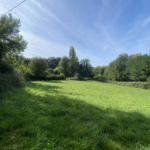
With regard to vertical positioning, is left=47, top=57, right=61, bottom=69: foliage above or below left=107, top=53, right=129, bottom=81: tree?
above

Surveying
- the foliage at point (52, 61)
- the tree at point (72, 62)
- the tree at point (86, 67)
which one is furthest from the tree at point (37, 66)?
the foliage at point (52, 61)

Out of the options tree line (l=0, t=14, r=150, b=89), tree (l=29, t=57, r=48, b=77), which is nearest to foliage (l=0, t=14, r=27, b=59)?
tree line (l=0, t=14, r=150, b=89)

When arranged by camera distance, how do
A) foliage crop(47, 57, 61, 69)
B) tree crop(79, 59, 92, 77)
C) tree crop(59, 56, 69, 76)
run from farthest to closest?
foliage crop(47, 57, 61, 69), tree crop(79, 59, 92, 77), tree crop(59, 56, 69, 76)

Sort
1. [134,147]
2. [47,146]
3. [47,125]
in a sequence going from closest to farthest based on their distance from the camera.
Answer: [47,146] < [134,147] < [47,125]

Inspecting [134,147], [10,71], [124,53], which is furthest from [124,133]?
[124,53]

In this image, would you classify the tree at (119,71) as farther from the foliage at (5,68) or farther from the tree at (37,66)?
the foliage at (5,68)

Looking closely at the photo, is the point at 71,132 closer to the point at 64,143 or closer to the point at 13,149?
the point at 64,143

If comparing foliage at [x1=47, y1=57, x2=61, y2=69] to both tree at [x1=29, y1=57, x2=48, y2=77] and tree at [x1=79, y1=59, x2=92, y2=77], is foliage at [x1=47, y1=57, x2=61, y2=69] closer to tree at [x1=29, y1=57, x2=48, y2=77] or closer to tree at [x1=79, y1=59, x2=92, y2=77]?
tree at [x1=79, y1=59, x2=92, y2=77]

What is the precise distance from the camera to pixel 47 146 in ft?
5.53

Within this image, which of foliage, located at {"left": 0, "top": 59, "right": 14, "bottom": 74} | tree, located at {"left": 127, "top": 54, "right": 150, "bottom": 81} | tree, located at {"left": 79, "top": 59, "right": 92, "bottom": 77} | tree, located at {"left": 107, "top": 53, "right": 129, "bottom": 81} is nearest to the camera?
foliage, located at {"left": 0, "top": 59, "right": 14, "bottom": 74}

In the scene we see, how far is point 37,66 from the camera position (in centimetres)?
2467

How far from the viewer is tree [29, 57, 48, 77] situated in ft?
80.2

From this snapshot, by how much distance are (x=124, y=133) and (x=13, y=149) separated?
2.91 meters

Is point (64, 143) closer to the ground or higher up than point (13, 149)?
closer to the ground
